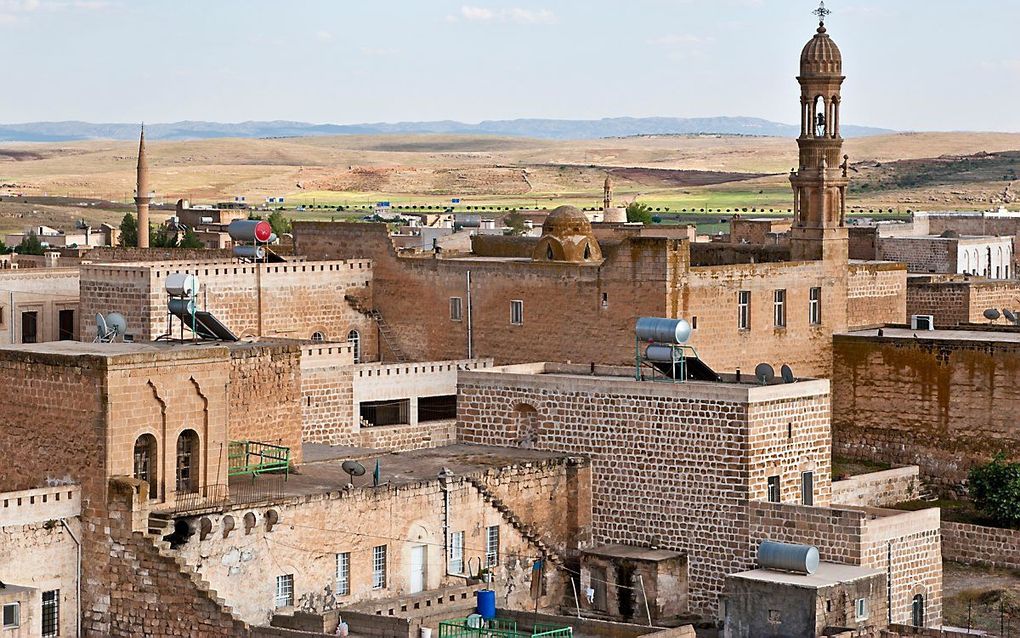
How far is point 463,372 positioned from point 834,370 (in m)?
12.7

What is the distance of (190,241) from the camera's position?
80000 millimetres

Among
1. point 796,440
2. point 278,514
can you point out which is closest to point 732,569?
point 796,440

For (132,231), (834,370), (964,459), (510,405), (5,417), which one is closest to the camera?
(5,417)

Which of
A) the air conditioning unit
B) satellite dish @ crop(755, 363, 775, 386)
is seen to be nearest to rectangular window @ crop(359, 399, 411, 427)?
satellite dish @ crop(755, 363, 775, 386)

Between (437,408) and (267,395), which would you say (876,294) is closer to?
(437,408)

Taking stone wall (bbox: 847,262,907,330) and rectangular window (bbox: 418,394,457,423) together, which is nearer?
rectangular window (bbox: 418,394,457,423)

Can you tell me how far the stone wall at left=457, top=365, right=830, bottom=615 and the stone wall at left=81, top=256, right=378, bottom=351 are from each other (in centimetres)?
1017

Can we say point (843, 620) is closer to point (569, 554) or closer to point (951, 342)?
point (569, 554)

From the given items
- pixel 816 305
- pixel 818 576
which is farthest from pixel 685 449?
pixel 816 305

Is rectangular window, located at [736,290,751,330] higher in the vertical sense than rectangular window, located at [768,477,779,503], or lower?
higher

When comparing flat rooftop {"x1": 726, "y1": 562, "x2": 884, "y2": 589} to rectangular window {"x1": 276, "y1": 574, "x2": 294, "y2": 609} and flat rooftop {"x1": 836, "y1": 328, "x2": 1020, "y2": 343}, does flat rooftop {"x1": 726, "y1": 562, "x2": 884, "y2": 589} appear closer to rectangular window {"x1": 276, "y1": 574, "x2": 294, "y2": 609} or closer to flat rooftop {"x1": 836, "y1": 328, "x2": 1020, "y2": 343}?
rectangular window {"x1": 276, "y1": 574, "x2": 294, "y2": 609}

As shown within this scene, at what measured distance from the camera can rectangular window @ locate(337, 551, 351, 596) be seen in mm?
38500

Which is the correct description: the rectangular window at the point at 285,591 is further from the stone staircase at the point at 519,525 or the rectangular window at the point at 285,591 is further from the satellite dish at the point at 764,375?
the satellite dish at the point at 764,375

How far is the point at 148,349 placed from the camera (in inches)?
1480
